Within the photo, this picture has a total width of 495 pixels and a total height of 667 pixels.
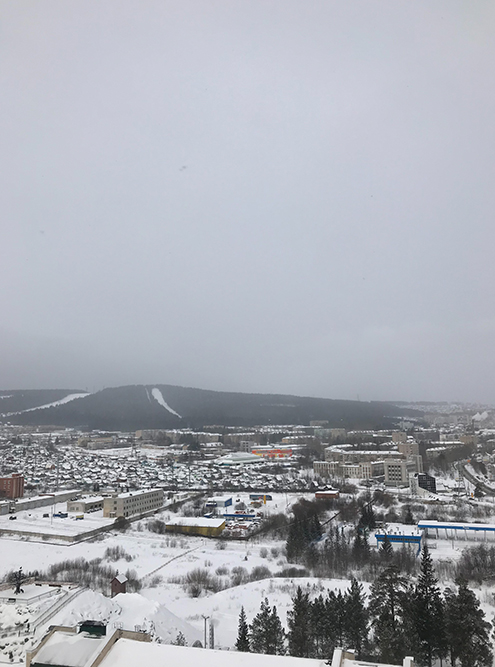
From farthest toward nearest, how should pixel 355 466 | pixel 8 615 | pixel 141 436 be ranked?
pixel 141 436
pixel 355 466
pixel 8 615

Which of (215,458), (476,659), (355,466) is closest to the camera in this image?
(476,659)

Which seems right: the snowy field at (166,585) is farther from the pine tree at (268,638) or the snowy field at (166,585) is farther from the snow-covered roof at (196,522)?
the pine tree at (268,638)

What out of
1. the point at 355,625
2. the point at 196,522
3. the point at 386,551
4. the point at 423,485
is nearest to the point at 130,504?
the point at 196,522

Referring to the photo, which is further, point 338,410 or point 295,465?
point 338,410

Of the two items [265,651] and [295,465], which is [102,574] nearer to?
[265,651]

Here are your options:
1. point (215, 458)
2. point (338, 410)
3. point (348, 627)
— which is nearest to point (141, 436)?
point (215, 458)

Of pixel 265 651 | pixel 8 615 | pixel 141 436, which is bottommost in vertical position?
pixel 141 436

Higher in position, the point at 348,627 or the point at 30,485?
the point at 348,627

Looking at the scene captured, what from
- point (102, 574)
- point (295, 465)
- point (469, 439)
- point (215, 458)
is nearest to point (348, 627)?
point (102, 574)

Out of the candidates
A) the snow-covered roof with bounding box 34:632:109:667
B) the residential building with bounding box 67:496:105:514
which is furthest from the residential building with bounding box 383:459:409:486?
the snow-covered roof with bounding box 34:632:109:667
